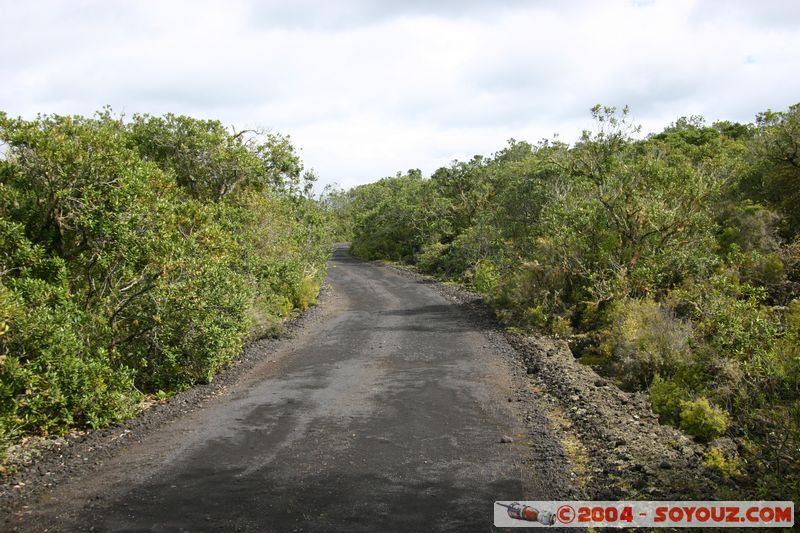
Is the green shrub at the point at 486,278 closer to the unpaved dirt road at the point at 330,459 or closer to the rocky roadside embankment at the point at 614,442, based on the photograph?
the unpaved dirt road at the point at 330,459

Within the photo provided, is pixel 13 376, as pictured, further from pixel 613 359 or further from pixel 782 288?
pixel 782 288

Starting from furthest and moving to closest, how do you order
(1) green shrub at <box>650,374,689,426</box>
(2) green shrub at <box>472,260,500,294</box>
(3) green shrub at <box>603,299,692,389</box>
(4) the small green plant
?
(2) green shrub at <box>472,260,500,294</box> → (3) green shrub at <box>603,299,692,389</box> → (1) green shrub at <box>650,374,689,426</box> → (4) the small green plant

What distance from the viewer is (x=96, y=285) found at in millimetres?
11352

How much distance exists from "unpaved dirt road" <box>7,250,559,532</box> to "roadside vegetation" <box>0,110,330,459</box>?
1251mm

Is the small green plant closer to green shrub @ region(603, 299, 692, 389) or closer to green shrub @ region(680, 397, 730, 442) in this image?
green shrub @ region(680, 397, 730, 442)

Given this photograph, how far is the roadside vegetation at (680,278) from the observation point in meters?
8.84

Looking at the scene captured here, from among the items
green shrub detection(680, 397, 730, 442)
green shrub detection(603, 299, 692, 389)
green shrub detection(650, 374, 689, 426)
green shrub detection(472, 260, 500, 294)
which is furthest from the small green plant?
green shrub detection(472, 260, 500, 294)

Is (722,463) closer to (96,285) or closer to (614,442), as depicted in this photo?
(614,442)

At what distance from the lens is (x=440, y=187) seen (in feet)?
153

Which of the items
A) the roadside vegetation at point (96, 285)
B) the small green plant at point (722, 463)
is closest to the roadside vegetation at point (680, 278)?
the small green plant at point (722, 463)

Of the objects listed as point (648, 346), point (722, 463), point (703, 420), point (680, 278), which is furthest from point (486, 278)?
point (722, 463)

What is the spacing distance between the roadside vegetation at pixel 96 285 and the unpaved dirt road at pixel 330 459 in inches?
49.3

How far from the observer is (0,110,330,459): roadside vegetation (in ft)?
29.7

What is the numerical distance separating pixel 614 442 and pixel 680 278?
9.83 metres
